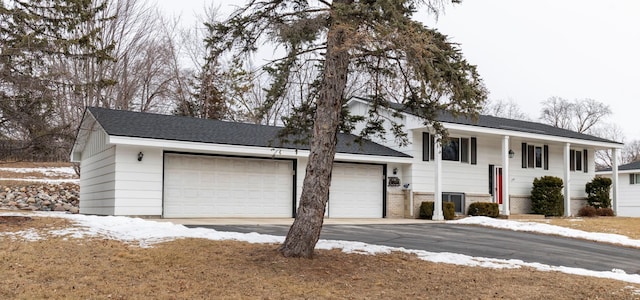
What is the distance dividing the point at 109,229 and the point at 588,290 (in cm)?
828

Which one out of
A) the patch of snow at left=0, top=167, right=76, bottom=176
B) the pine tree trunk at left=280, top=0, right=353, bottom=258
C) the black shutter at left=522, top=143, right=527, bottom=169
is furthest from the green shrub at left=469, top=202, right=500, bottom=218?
the patch of snow at left=0, top=167, right=76, bottom=176

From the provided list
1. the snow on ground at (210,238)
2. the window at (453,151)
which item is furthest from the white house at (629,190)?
the snow on ground at (210,238)

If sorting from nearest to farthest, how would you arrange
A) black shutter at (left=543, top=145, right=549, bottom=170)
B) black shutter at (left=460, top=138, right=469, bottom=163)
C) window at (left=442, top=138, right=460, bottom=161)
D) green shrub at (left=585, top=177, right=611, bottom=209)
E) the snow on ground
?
the snow on ground → window at (left=442, top=138, right=460, bottom=161) → black shutter at (left=460, top=138, right=469, bottom=163) → black shutter at (left=543, top=145, right=549, bottom=170) → green shrub at (left=585, top=177, right=611, bottom=209)

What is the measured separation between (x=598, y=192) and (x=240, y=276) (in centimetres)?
2156

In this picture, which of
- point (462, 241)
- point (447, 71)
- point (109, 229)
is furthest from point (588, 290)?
point (109, 229)

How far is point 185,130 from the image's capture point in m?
16.5

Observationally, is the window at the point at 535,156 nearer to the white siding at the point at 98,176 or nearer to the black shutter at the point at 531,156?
the black shutter at the point at 531,156

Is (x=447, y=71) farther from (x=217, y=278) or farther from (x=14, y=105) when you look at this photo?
(x=14, y=105)

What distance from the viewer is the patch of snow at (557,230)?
47.7 feet

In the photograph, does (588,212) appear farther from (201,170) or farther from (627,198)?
(201,170)

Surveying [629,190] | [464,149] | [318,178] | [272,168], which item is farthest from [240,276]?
[629,190]

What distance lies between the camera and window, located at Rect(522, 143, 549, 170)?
2281 centimetres

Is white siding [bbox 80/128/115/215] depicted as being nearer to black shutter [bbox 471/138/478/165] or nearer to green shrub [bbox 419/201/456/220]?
green shrub [bbox 419/201/456/220]

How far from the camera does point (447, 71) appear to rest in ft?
25.4
